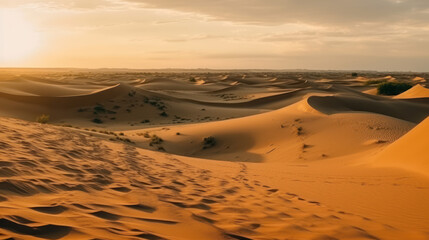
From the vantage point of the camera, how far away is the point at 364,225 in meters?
4.95

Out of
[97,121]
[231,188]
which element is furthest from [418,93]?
→ [231,188]

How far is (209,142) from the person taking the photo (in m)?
16.4

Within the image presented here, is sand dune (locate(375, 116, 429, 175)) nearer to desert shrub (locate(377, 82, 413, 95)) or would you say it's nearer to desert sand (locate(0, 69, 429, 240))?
desert sand (locate(0, 69, 429, 240))

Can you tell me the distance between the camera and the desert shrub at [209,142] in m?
16.2

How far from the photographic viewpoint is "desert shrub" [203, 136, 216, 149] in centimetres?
1616

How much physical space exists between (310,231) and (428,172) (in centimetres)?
455

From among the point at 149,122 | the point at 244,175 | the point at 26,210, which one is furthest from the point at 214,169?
the point at 149,122

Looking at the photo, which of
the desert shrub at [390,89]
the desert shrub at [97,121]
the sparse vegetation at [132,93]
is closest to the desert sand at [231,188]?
the desert shrub at [97,121]

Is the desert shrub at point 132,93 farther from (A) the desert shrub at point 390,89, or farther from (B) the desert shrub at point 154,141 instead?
(A) the desert shrub at point 390,89

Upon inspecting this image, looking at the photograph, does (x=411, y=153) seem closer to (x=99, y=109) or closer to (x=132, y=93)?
(x=99, y=109)

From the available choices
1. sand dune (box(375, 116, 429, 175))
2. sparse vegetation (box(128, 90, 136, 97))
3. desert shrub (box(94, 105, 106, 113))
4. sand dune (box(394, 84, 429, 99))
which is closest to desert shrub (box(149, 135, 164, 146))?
sand dune (box(375, 116, 429, 175))

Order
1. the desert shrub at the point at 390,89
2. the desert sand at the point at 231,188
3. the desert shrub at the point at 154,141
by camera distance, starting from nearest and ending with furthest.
Answer: the desert sand at the point at 231,188 < the desert shrub at the point at 154,141 < the desert shrub at the point at 390,89

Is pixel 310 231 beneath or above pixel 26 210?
beneath

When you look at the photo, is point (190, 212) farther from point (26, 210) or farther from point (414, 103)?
point (414, 103)
